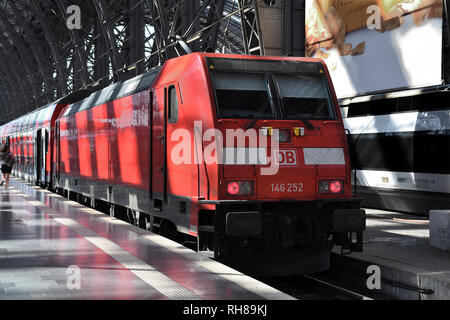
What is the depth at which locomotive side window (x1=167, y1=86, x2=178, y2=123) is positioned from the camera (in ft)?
29.4

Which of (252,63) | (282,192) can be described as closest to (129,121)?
(252,63)

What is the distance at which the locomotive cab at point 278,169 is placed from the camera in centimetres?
798

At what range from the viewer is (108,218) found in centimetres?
1229

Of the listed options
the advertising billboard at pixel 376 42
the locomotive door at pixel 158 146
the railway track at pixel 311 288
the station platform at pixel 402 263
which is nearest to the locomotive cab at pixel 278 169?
the railway track at pixel 311 288

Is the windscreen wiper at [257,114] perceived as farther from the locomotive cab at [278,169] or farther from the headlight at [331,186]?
the headlight at [331,186]

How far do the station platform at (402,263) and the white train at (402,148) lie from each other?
1296mm

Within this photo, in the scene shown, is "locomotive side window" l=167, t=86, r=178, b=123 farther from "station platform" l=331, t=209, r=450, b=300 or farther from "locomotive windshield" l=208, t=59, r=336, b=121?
"station platform" l=331, t=209, r=450, b=300

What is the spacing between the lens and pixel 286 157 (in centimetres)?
830

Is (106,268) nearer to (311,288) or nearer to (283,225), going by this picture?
(283,225)

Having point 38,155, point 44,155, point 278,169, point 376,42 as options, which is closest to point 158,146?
point 278,169

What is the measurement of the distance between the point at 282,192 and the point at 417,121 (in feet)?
18.3
